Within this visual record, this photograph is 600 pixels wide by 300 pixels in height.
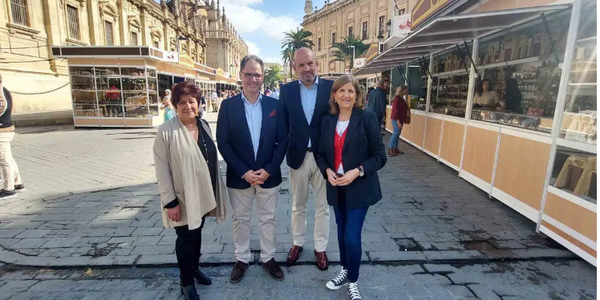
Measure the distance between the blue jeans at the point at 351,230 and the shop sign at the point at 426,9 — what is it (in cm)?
556

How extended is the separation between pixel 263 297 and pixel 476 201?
3646 millimetres

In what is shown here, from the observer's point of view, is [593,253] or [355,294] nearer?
[355,294]

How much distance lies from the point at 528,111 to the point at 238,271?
173 inches

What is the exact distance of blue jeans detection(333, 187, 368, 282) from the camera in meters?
2.37

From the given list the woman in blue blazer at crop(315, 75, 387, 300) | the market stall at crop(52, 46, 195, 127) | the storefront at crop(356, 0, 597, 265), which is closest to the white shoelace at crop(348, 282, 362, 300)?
the woman in blue blazer at crop(315, 75, 387, 300)

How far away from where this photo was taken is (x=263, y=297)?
8.16 ft

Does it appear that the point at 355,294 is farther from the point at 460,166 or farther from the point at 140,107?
the point at 140,107

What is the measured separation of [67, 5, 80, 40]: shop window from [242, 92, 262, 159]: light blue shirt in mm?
20792

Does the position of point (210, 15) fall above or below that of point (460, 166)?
above

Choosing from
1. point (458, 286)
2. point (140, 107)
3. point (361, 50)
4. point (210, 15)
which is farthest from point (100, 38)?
point (210, 15)

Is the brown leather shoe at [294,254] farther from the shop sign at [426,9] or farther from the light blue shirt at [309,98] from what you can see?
the shop sign at [426,9]

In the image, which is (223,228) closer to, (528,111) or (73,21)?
(528,111)

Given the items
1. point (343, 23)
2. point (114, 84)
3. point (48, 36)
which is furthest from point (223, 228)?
point (343, 23)

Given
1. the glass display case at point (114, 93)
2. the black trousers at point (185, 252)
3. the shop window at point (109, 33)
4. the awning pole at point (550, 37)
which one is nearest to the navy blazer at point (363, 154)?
the black trousers at point (185, 252)
